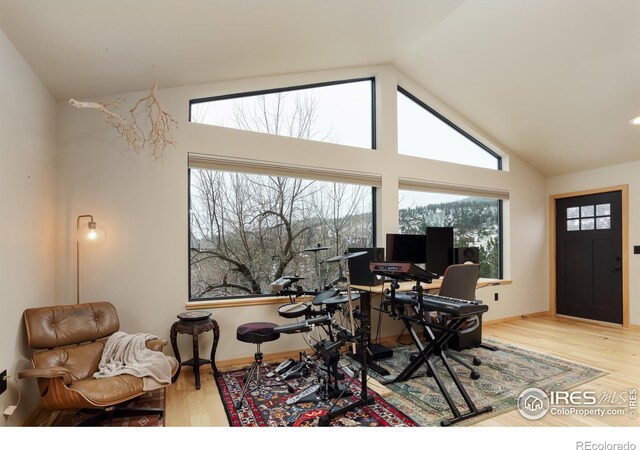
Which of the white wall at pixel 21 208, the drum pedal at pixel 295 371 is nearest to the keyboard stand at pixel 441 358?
the drum pedal at pixel 295 371

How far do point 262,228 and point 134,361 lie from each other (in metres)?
1.80

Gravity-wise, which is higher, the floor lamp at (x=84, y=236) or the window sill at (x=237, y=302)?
the floor lamp at (x=84, y=236)

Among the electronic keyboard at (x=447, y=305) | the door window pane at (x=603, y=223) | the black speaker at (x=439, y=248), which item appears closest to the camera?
the electronic keyboard at (x=447, y=305)

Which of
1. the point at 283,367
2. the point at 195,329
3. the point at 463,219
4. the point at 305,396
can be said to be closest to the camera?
the point at 305,396

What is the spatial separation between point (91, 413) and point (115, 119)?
2.39 metres

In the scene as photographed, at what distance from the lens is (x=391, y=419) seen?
2.34 metres

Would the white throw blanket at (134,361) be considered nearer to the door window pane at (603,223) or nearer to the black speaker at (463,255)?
the black speaker at (463,255)

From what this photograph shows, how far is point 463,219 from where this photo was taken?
17.0ft

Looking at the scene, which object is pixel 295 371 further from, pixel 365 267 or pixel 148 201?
pixel 148 201

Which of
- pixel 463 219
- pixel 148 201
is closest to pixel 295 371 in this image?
pixel 148 201

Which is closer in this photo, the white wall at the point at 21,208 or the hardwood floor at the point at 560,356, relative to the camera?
the white wall at the point at 21,208

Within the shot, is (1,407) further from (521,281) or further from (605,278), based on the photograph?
(605,278)

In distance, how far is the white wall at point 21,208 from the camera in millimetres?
2082

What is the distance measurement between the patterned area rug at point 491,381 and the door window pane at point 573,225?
109 inches
